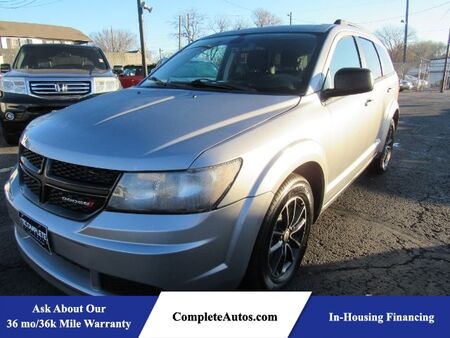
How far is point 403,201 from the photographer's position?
4438 millimetres

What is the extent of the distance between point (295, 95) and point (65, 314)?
199cm

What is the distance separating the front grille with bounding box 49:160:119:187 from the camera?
6.54 ft

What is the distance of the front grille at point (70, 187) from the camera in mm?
2006

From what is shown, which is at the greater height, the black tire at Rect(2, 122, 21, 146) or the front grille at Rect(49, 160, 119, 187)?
the front grille at Rect(49, 160, 119, 187)

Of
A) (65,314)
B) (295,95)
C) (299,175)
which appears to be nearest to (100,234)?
(65,314)

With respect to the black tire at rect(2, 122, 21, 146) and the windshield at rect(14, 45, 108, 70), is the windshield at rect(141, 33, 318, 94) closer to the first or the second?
the black tire at rect(2, 122, 21, 146)

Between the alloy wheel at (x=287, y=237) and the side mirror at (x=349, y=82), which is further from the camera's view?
the side mirror at (x=349, y=82)

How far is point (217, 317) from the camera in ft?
6.62

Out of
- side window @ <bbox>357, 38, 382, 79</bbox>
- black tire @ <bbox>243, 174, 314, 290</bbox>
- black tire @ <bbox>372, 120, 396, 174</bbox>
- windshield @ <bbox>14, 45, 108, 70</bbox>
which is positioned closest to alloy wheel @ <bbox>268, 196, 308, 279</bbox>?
black tire @ <bbox>243, 174, 314, 290</bbox>

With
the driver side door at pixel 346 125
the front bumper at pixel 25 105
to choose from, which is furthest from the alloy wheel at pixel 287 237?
the front bumper at pixel 25 105

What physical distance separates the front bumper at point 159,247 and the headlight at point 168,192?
42 mm

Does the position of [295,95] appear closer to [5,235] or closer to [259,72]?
[259,72]

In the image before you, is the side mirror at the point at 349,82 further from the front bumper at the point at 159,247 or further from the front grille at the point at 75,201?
the front grille at the point at 75,201

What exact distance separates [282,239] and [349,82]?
1.27m
